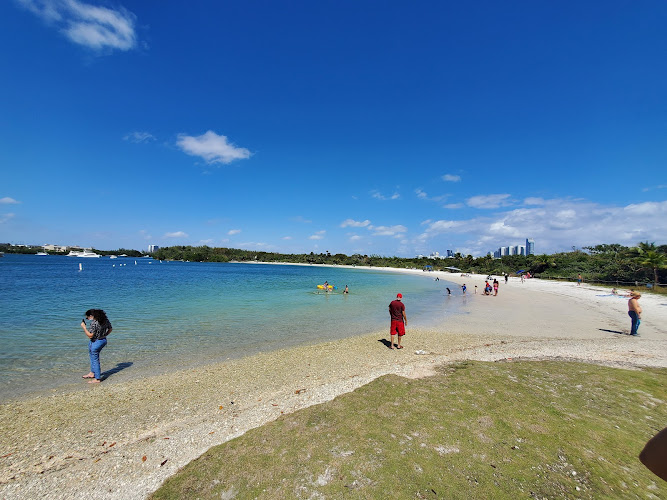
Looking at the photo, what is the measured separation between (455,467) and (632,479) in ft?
7.36

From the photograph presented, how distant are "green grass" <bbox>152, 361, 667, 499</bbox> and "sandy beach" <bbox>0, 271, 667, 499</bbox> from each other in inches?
36.3

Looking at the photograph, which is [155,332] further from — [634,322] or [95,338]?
[634,322]

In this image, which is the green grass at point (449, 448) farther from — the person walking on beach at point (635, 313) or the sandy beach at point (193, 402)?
the person walking on beach at point (635, 313)

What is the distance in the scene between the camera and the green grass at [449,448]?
3.76m

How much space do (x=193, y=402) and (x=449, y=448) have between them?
5.68 metres

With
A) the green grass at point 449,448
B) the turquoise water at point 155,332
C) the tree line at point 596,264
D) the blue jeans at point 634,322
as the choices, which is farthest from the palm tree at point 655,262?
the green grass at point 449,448

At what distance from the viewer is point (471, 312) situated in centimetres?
2194

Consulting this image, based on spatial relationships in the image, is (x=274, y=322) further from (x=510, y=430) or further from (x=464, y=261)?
(x=464, y=261)

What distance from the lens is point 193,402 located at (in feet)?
22.7

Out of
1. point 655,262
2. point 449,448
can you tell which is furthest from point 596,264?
point 449,448

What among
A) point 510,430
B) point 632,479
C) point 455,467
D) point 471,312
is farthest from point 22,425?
point 471,312

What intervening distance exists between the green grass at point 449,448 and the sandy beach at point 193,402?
3.02ft

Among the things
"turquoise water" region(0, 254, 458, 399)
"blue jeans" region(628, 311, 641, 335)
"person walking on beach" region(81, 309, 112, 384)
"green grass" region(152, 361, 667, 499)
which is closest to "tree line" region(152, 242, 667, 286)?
"blue jeans" region(628, 311, 641, 335)

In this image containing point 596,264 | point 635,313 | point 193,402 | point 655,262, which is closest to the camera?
point 193,402
